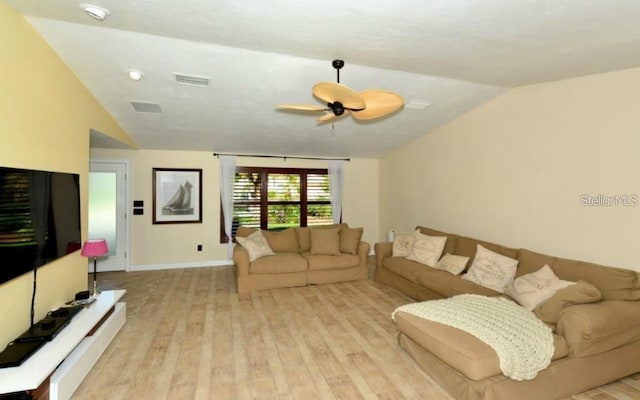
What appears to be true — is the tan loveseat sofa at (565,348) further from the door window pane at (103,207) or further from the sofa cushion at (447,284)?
the door window pane at (103,207)

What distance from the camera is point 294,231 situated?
519cm

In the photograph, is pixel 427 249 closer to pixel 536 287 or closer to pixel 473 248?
pixel 473 248

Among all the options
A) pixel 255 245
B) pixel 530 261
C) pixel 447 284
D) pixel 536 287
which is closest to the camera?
pixel 536 287

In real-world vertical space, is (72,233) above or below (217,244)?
above

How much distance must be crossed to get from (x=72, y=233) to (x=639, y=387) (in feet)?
16.3

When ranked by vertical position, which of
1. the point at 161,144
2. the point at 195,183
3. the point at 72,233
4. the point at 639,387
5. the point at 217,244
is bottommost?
the point at 639,387

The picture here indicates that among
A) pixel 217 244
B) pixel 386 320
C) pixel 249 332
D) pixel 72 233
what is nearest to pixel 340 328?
pixel 386 320

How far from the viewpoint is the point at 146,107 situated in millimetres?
3723

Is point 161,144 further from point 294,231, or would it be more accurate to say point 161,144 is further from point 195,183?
point 294,231

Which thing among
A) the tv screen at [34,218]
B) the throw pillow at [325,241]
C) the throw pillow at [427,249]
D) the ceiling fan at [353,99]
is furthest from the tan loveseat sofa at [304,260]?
the ceiling fan at [353,99]

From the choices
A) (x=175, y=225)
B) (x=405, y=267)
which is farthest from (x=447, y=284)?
(x=175, y=225)

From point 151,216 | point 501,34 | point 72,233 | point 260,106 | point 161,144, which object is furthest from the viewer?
point 151,216

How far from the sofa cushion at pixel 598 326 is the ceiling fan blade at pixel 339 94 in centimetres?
222

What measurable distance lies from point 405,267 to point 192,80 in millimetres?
3490
